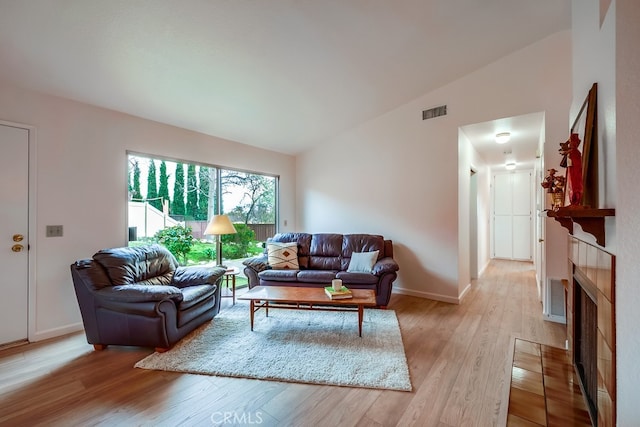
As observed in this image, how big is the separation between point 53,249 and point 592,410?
469 cm

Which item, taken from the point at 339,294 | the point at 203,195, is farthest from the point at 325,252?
the point at 203,195

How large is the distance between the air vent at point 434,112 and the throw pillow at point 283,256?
9.33 ft

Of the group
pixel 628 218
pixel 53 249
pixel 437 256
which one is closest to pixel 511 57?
pixel 437 256

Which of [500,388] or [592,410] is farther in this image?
[500,388]

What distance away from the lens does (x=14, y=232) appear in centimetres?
268

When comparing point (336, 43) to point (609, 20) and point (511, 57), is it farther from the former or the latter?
point (511, 57)

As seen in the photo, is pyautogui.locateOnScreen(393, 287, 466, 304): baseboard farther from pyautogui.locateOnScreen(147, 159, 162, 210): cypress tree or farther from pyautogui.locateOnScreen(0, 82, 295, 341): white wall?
pyautogui.locateOnScreen(0, 82, 295, 341): white wall

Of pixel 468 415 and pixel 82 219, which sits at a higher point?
pixel 82 219

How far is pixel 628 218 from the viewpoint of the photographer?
120cm

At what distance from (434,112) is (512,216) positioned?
458 centimetres

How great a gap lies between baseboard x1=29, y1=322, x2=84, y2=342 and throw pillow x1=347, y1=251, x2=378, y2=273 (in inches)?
127

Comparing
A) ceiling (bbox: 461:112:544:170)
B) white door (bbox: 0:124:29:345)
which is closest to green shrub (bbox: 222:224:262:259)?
white door (bbox: 0:124:29:345)

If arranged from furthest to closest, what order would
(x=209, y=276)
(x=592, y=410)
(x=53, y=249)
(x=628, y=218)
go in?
1. (x=209, y=276)
2. (x=53, y=249)
3. (x=592, y=410)
4. (x=628, y=218)

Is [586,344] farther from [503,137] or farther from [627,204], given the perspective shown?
[503,137]
